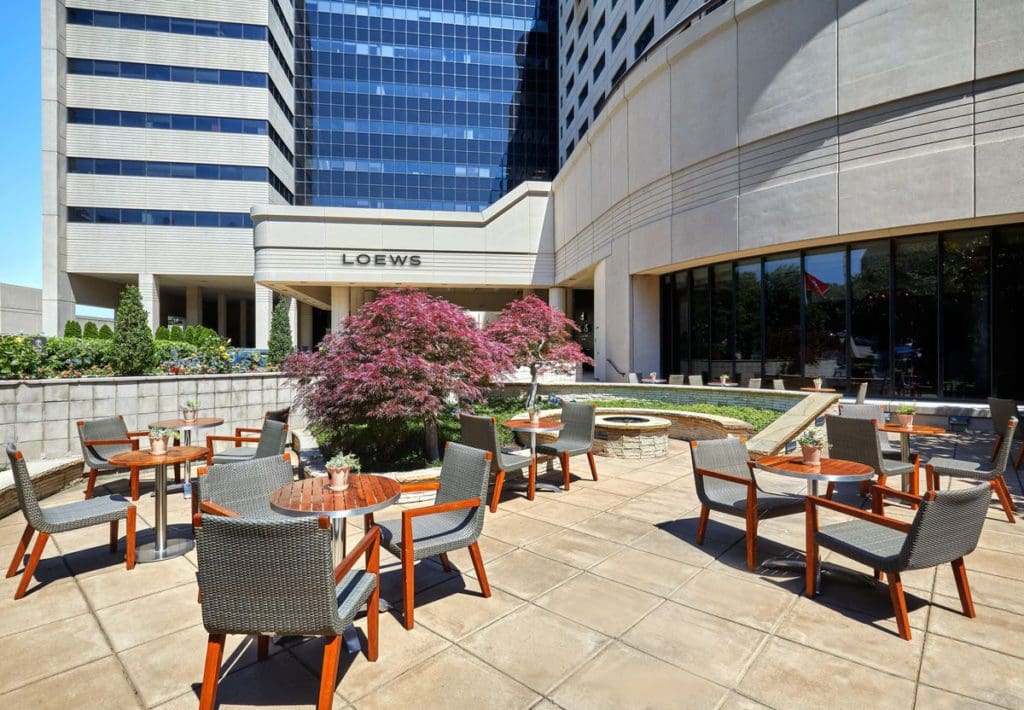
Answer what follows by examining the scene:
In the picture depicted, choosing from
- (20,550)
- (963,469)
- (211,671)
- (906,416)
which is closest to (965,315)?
(906,416)

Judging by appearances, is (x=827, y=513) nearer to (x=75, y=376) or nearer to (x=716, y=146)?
(x=716, y=146)

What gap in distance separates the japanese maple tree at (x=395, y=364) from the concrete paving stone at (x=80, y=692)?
13.2 ft

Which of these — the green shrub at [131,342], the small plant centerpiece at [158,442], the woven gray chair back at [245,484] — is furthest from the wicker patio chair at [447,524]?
the green shrub at [131,342]

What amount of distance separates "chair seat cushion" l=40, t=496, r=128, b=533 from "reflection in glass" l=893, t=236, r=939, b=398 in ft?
45.9

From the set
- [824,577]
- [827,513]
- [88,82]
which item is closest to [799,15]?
[827,513]

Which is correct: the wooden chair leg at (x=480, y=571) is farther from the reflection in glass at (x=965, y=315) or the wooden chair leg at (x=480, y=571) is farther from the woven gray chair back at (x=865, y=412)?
the reflection in glass at (x=965, y=315)

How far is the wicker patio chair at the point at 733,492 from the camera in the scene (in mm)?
4238

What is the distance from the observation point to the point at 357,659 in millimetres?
2967

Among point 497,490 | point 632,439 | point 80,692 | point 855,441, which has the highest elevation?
point 855,441

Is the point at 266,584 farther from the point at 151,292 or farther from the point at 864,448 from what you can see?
the point at 151,292

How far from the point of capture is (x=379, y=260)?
23188 mm

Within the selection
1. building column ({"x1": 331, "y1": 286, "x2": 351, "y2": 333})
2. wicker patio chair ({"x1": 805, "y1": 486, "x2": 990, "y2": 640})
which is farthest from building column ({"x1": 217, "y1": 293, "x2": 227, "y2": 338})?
wicker patio chair ({"x1": 805, "y1": 486, "x2": 990, "y2": 640})

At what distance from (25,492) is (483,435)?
4.02 metres

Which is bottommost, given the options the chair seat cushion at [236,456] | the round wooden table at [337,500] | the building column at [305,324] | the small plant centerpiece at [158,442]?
the chair seat cushion at [236,456]
